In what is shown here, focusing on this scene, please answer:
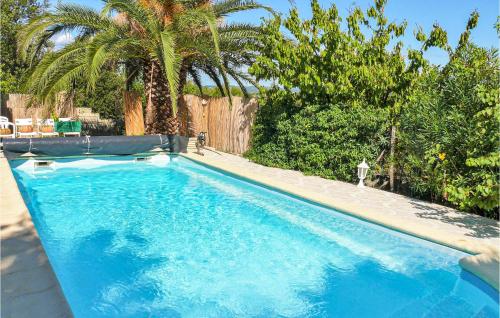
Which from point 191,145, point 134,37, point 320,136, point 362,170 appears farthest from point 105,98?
point 362,170

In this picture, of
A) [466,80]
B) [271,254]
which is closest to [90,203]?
[271,254]

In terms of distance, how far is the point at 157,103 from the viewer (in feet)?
46.5

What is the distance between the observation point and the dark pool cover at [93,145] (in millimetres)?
11453

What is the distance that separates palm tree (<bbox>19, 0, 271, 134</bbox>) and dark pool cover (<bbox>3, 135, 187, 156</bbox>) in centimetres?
112

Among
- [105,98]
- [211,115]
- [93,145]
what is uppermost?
[105,98]

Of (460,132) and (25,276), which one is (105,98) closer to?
(460,132)

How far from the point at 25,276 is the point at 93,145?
30.1 ft

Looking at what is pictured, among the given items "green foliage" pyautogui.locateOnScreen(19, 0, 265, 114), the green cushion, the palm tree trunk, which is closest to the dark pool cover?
the palm tree trunk

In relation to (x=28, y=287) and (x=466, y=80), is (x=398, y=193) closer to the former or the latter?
(x=466, y=80)

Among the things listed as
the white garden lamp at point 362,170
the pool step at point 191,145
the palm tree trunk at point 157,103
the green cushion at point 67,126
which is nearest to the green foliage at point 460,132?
the white garden lamp at point 362,170

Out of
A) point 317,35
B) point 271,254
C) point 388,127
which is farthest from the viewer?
point 317,35

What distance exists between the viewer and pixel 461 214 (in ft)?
22.1

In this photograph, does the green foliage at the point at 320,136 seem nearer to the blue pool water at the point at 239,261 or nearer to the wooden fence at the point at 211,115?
the wooden fence at the point at 211,115

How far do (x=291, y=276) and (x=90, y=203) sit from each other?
4.95 m
